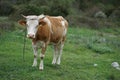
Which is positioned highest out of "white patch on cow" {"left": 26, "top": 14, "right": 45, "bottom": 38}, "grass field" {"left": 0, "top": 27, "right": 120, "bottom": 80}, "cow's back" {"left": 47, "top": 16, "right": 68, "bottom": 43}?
"white patch on cow" {"left": 26, "top": 14, "right": 45, "bottom": 38}

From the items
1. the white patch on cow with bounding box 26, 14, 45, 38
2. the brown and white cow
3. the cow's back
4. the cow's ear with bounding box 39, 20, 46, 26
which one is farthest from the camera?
the cow's back

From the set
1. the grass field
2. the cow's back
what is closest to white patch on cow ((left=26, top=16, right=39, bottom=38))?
the cow's back

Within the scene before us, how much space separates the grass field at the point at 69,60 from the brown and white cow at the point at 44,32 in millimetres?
626

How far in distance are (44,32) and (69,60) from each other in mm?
3322

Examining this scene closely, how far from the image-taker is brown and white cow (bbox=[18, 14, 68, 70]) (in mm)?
11352

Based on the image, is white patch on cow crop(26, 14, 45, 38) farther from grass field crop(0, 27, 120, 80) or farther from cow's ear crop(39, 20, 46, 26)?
grass field crop(0, 27, 120, 80)

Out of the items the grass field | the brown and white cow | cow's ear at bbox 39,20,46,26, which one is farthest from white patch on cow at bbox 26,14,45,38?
the grass field

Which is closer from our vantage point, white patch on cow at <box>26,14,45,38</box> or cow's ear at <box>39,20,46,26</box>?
white patch on cow at <box>26,14,45,38</box>

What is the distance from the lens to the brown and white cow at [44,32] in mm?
11352

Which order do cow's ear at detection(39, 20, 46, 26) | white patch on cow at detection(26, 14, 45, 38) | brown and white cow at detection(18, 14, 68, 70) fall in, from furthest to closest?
cow's ear at detection(39, 20, 46, 26) → brown and white cow at detection(18, 14, 68, 70) → white patch on cow at detection(26, 14, 45, 38)

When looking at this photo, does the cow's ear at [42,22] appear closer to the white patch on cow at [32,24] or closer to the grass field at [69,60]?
the white patch on cow at [32,24]

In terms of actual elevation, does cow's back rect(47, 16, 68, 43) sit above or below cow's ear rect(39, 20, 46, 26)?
below

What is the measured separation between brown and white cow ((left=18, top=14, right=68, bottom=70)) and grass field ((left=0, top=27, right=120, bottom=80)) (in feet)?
2.05

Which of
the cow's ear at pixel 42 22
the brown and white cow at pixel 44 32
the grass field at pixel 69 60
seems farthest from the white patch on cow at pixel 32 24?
the grass field at pixel 69 60
